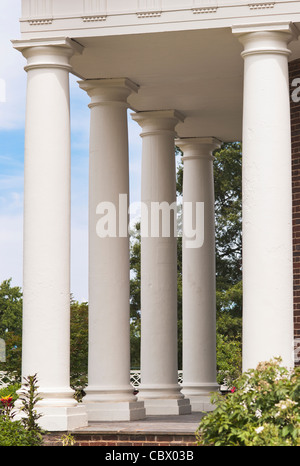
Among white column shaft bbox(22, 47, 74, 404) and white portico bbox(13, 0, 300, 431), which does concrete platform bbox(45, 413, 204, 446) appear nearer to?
white portico bbox(13, 0, 300, 431)

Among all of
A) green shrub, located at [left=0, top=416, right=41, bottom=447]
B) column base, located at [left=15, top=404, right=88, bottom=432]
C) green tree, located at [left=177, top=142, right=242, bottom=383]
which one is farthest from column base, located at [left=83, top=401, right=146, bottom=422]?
green tree, located at [left=177, top=142, right=242, bottom=383]

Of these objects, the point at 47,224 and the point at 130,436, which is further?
the point at 47,224

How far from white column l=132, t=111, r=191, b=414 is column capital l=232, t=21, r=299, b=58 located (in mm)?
17711

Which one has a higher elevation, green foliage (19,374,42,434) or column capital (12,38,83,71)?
column capital (12,38,83,71)

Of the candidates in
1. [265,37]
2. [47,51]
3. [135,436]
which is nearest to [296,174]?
[265,37]

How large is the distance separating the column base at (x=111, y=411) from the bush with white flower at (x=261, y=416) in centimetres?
1549

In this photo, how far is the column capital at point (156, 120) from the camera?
202 feet

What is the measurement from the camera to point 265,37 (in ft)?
144

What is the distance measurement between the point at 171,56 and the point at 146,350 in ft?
61.9

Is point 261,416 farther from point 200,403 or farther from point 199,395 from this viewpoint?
point 199,395

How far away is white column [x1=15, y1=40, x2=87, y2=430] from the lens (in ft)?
146

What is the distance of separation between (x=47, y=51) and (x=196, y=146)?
Answer: 24.0m

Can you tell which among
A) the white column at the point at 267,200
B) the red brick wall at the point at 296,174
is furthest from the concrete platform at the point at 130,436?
the red brick wall at the point at 296,174
